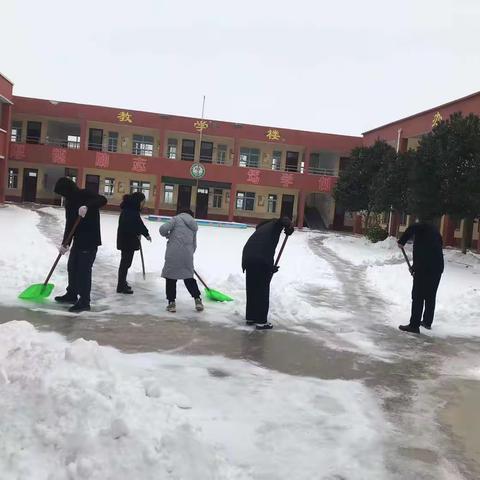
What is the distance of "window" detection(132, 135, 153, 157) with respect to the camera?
38844 millimetres

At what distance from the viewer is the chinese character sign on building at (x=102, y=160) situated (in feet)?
116

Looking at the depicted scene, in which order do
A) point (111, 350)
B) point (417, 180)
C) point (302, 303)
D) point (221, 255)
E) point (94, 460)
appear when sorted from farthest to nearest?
point (417, 180)
point (221, 255)
point (302, 303)
point (111, 350)
point (94, 460)

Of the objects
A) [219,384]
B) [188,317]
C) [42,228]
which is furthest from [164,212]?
[219,384]

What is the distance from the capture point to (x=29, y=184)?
37.9 meters

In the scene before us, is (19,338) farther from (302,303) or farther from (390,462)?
(302,303)

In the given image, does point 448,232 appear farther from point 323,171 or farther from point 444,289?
point 444,289

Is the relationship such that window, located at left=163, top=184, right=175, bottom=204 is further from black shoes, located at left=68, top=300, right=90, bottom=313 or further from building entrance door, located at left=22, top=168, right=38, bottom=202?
black shoes, located at left=68, top=300, right=90, bottom=313

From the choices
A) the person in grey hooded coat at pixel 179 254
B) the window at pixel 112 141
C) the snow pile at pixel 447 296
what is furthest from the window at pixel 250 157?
the person in grey hooded coat at pixel 179 254

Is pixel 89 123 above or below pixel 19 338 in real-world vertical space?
above

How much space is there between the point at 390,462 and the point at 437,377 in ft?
7.20

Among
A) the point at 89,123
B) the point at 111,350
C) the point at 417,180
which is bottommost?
the point at 111,350

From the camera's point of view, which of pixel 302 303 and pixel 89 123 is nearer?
pixel 302 303

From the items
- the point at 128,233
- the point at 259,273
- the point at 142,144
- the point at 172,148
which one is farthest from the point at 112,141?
the point at 259,273

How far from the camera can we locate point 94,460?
274 cm
